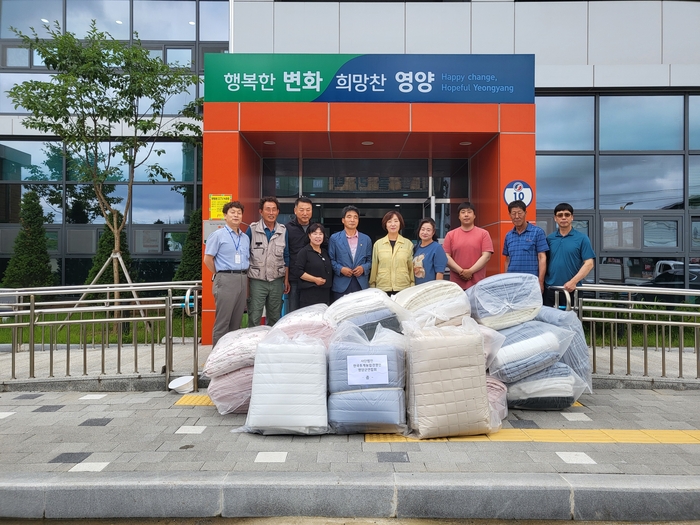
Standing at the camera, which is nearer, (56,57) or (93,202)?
(56,57)

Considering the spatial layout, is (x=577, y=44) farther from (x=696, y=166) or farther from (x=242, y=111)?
(x=242, y=111)

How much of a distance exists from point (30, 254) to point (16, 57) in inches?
193

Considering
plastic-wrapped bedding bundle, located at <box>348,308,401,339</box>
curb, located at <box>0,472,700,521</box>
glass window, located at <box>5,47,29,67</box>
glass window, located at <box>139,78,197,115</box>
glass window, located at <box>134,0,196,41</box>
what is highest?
glass window, located at <box>134,0,196,41</box>

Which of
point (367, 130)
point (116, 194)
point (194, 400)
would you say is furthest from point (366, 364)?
point (116, 194)

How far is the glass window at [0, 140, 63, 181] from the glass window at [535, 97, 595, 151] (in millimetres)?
11475

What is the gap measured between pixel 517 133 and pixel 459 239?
2646mm

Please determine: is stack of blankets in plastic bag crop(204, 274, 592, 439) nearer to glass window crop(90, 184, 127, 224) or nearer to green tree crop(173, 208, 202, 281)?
green tree crop(173, 208, 202, 281)

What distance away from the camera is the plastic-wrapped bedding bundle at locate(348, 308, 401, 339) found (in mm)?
4855

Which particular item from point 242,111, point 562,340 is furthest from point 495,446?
point 242,111

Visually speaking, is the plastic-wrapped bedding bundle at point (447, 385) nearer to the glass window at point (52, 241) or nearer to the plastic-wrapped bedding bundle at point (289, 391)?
the plastic-wrapped bedding bundle at point (289, 391)

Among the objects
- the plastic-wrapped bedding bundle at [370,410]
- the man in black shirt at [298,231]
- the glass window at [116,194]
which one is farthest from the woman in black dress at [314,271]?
the glass window at [116,194]

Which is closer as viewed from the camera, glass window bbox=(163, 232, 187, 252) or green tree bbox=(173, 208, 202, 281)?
green tree bbox=(173, 208, 202, 281)

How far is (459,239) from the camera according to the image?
676cm

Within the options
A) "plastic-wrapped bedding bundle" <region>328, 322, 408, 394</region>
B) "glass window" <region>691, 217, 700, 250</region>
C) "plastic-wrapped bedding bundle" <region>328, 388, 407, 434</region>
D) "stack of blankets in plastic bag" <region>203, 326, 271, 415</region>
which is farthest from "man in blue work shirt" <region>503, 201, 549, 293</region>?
"glass window" <region>691, 217, 700, 250</region>
